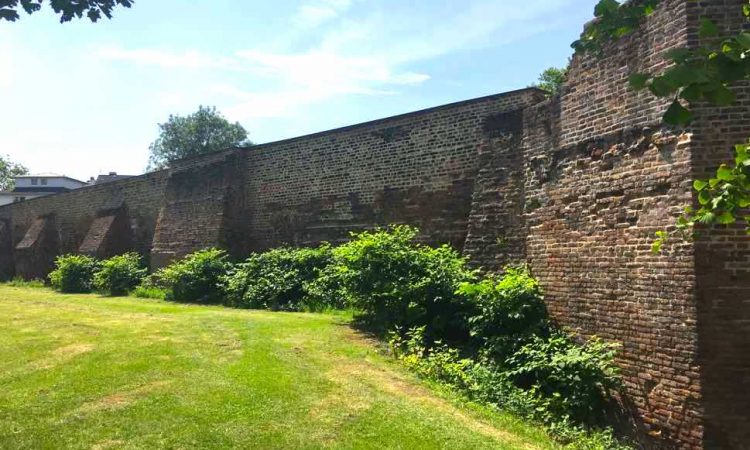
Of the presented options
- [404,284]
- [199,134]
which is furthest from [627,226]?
[199,134]

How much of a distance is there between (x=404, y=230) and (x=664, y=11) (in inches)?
252

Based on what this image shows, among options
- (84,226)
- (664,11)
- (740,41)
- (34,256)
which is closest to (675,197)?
(664,11)

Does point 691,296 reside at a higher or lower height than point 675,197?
lower

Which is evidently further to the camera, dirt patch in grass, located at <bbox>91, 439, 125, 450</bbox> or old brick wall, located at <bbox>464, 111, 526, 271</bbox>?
old brick wall, located at <bbox>464, 111, 526, 271</bbox>

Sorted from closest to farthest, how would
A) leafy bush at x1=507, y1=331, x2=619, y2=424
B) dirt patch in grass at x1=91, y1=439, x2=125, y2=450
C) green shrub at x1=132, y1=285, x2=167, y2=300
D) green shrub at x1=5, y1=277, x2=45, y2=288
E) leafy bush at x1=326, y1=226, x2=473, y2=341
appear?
dirt patch in grass at x1=91, y1=439, x2=125, y2=450, leafy bush at x1=507, y1=331, x2=619, y2=424, leafy bush at x1=326, y1=226, x2=473, y2=341, green shrub at x1=132, y1=285, x2=167, y2=300, green shrub at x1=5, y1=277, x2=45, y2=288

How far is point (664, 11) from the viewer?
286 inches

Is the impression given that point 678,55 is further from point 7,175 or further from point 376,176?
point 7,175

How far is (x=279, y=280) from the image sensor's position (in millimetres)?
14141

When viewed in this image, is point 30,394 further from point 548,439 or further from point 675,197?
point 675,197

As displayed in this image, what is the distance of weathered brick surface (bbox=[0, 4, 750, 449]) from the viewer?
6562 millimetres

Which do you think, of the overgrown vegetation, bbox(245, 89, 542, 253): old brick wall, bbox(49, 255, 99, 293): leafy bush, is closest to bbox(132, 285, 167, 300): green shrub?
the overgrown vegetation

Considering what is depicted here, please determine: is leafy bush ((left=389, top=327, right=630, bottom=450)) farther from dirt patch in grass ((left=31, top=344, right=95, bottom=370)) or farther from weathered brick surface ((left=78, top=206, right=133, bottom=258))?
weathered brick surface ((left=78, top=206, right=133, bottom=258))

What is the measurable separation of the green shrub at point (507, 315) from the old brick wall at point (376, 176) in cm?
303

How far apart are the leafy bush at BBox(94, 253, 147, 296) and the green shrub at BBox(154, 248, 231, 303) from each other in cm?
298
